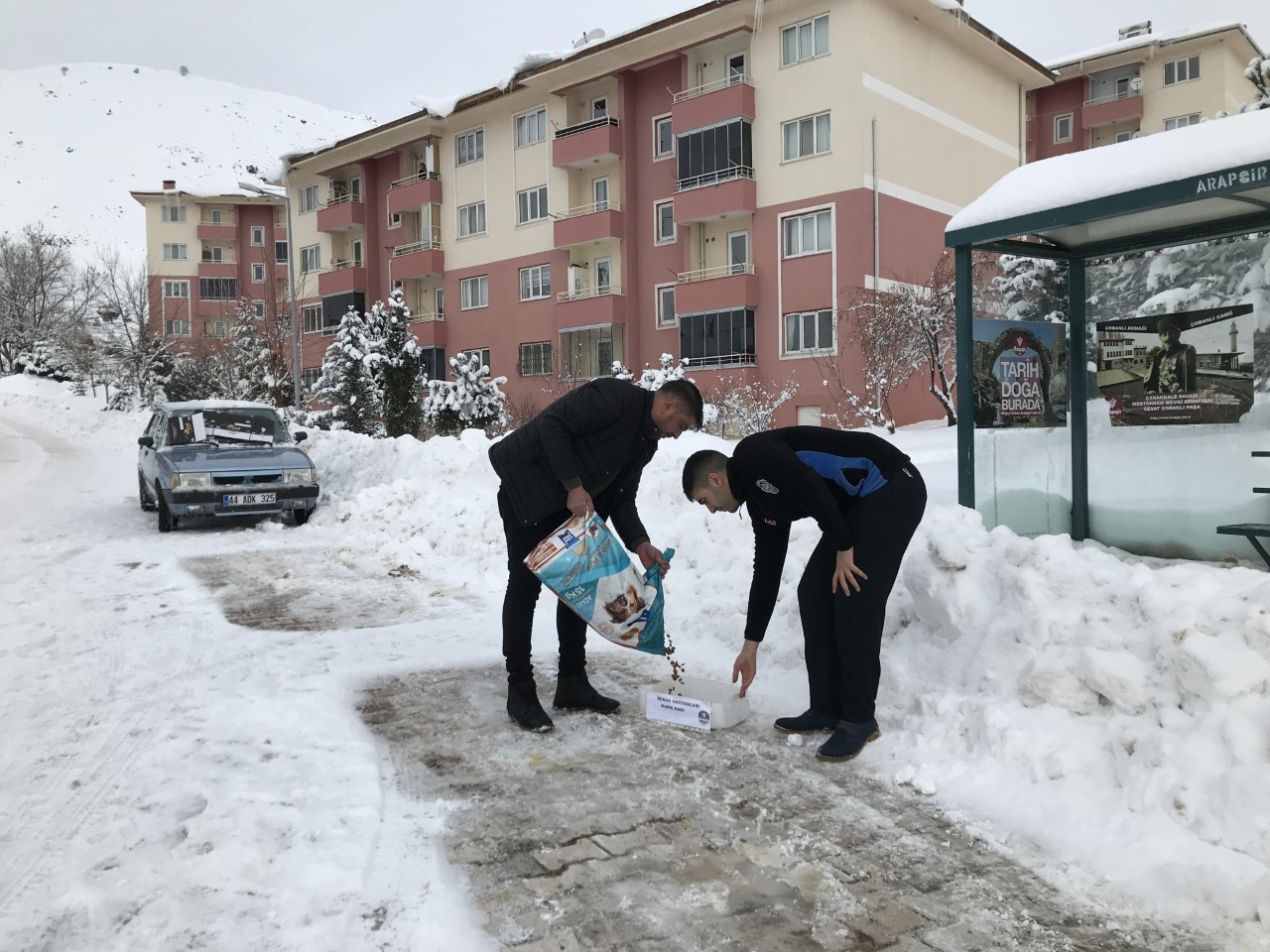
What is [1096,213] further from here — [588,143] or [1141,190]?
[588,143]

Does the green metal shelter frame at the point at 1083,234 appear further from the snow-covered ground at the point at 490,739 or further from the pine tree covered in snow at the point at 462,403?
the pine tree covered in snow at the point at 462,403

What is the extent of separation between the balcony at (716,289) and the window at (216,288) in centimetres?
4282

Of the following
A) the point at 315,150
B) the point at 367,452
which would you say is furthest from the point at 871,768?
the point at 315,150

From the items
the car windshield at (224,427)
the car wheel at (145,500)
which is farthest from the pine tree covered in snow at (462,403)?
the car wheel at (145,500)

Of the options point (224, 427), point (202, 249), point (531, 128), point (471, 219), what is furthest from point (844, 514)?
point (202, 249)

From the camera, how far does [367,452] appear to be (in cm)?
1412

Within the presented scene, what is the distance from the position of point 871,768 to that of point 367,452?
11.3 m

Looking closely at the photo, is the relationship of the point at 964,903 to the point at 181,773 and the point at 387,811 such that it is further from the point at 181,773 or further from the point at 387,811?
the point at 181,773

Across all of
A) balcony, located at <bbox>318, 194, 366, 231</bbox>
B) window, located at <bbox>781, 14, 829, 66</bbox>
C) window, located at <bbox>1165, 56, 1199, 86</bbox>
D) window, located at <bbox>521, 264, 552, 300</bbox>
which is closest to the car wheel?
window, located at <bbox>781, 14, 829, 66</bbox>

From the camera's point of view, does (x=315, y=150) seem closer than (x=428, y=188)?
No

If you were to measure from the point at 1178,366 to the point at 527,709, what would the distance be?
489cm

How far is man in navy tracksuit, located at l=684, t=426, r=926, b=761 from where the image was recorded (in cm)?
405

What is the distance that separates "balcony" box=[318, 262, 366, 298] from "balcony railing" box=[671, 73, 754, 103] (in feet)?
62.6

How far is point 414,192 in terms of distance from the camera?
3797 centimetres
